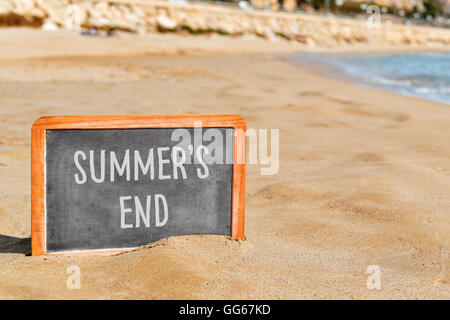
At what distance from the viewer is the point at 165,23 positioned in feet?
99.2

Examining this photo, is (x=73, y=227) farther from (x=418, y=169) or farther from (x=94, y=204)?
(x=418, y=169)

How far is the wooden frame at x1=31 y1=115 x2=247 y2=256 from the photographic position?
2.17 metres

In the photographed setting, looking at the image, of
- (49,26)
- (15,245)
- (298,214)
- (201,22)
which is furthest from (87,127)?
(201,22)

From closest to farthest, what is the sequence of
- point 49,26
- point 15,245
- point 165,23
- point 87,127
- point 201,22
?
point 87,127 → point 15,245 → point 49,26 → point 165,23 → point 201,22

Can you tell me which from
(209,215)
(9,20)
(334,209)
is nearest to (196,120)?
(209,215)

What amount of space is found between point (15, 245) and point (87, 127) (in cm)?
85

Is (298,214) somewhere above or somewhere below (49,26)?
below

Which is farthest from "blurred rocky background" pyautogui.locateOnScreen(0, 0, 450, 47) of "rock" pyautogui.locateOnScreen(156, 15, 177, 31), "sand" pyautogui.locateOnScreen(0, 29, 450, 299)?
"sand" pyautogui.locateOnScreen(0, 29, 450, 299)

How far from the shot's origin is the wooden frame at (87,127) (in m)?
2.17

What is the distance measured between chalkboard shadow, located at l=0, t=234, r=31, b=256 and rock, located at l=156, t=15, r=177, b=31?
93.0 feet

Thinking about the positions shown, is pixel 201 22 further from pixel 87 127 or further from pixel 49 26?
pixel 87 127

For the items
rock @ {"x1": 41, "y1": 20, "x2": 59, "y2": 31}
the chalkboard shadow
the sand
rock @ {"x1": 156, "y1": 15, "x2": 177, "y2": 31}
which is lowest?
the chalkboard shadow

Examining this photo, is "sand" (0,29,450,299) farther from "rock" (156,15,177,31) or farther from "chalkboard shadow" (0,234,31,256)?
"rock" (156,15,177,31)

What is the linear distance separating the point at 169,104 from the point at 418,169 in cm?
411
